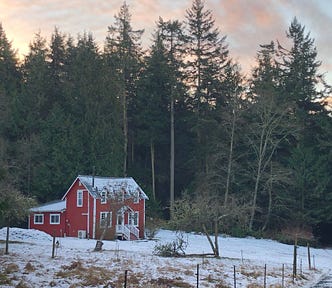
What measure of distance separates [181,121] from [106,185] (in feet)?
52.6

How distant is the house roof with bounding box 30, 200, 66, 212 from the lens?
4834 cm

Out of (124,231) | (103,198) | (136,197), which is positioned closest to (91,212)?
(103,198)

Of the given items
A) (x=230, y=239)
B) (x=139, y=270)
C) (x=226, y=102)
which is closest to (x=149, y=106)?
(x=226, y=102)

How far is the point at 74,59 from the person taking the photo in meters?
60.6

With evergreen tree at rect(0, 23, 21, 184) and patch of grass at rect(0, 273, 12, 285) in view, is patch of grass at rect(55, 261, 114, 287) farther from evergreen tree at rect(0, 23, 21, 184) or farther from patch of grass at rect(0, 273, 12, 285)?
evergreen tree at rect(0, 23, 21, 184)

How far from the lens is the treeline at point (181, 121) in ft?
173

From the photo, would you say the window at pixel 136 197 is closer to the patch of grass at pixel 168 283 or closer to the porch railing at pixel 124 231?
the porch railing at pixel 124 231

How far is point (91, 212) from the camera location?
156 ft

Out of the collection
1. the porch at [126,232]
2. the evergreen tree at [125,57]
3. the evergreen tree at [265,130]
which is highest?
the evergreen tree at [125,57]

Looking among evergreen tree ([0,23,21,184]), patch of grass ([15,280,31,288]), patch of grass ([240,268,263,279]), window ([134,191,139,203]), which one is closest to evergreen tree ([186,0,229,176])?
window ([134,191,139,203])

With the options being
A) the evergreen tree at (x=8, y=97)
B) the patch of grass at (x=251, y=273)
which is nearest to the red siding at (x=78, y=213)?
the evergreen tree at (x=8, y=97)

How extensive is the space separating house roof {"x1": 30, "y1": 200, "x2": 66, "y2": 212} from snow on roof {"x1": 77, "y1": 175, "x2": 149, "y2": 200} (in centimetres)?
352

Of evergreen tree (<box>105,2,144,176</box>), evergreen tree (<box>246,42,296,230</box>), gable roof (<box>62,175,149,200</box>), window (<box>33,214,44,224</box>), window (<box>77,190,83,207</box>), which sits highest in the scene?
evergreen tree (<box>105,2,144,176</box>)

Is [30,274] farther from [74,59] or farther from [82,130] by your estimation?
[74,59]
